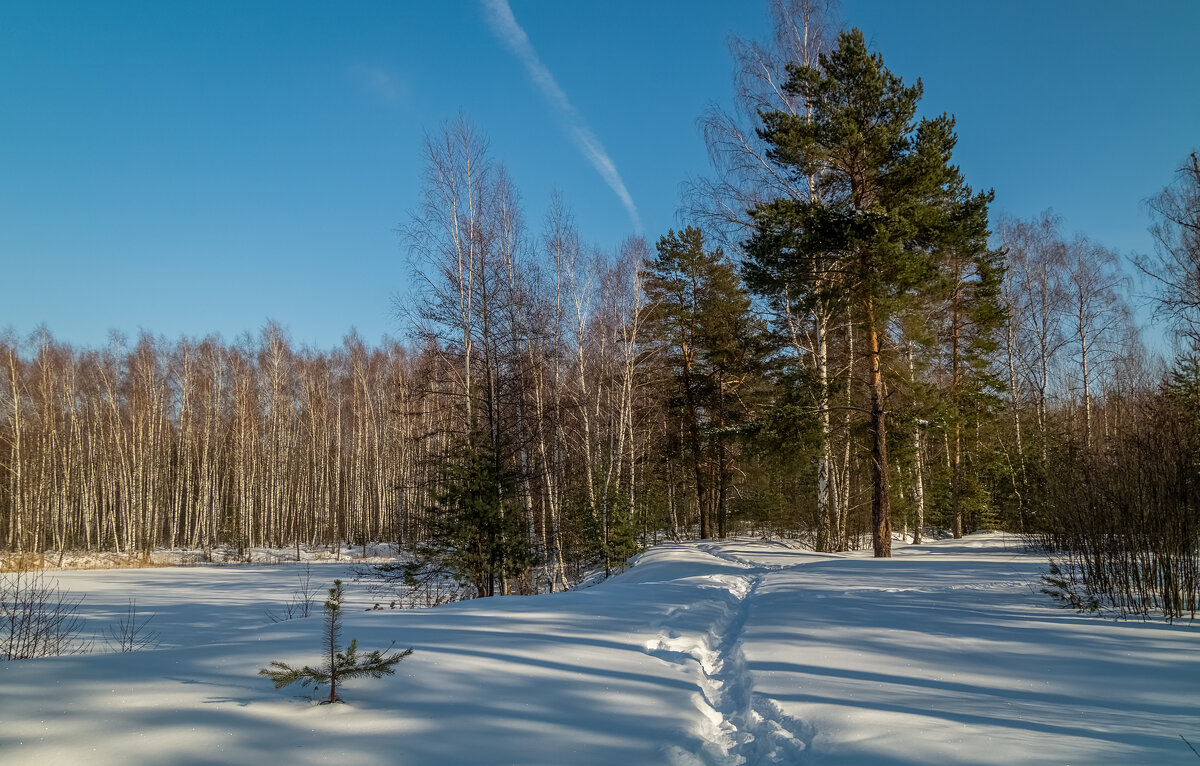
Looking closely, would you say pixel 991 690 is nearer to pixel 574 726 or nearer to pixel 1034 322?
pixel 574 726

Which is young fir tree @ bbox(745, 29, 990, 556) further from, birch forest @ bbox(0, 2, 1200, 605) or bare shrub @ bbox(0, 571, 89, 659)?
bare shrub @ bbox(0, 571, 89, 659)

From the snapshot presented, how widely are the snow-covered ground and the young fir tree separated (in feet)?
22.7

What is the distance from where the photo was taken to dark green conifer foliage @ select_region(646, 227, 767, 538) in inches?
838

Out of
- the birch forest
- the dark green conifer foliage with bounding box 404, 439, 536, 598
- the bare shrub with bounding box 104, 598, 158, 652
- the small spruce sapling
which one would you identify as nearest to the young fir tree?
the birch forest

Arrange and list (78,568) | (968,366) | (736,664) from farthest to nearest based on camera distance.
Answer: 1. (78,568)
2. (968,366)
3. (736,664)

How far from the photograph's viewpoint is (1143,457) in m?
6.18

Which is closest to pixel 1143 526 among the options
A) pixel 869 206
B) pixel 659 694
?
pixel 659 694

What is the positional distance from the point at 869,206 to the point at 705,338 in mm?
9428

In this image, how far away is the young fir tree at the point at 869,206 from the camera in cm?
1184

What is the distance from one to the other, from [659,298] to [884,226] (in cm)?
1132

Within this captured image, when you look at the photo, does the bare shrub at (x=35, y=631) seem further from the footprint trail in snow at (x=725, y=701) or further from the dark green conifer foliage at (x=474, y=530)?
the footprint trail in snow at (x=725, y=701)

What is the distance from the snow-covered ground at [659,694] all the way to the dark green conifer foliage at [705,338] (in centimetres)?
1461

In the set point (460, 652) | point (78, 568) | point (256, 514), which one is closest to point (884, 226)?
point (460, 652)

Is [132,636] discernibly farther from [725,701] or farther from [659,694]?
[725,701]
